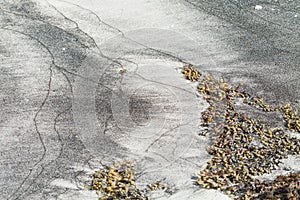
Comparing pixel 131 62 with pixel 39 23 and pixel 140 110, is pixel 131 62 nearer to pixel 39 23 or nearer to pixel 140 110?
pixel 140 110

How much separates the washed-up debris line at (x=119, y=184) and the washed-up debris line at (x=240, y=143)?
0.59m

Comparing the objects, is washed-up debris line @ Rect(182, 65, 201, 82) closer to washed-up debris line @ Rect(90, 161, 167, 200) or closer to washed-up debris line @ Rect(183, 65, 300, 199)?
washed-up debris line @ Rect(183, 65, 300, 199)

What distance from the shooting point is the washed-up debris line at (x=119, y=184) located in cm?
461

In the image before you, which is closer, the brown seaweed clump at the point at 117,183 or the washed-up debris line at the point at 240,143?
the brown seaweed clump at the point at 117,183

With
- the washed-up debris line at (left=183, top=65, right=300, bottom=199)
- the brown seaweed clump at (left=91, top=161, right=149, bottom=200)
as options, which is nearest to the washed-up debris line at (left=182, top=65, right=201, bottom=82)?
the washed-up debris line at (left=183, top=65, right=300, bottom=199)

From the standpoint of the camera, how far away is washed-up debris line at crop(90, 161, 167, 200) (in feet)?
15.1

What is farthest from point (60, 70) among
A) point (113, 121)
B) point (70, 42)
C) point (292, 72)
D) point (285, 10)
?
point (285, 10)

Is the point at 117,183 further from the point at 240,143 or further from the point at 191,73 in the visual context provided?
the point at 191,73

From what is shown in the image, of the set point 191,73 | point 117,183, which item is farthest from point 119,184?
point 191,73

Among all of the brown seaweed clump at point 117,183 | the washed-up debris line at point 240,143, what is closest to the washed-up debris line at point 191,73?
the washed-up debris line at point 240,143

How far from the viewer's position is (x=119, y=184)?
471 centimetres

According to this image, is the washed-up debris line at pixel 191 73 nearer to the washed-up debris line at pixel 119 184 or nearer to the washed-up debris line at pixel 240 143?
the washed-up debris line at pixel 240 143

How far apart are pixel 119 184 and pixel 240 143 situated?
146cm

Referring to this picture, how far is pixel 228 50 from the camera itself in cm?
672
